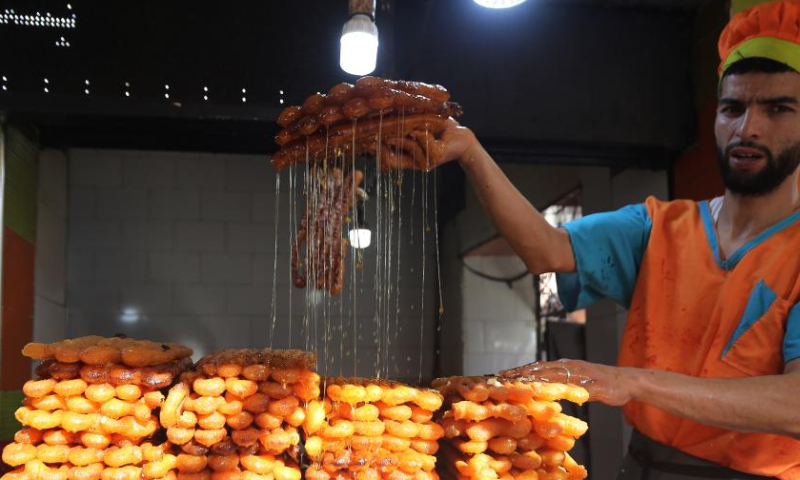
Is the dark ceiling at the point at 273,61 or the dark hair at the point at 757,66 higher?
the dark ceiling at the point at 273,61

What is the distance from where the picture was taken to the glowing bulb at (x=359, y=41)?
3.22m

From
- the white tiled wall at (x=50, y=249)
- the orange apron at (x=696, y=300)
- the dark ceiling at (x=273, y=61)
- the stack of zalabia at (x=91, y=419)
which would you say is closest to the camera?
the stack of zalabia at (x=91, y=419)

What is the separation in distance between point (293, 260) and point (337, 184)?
1.90 ft

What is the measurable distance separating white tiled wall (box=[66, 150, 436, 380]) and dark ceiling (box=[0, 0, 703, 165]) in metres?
2.87

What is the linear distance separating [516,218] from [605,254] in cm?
40

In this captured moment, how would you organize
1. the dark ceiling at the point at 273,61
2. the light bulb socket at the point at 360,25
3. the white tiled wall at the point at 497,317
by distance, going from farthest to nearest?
the white tiled wall at the point at 497,317 → the dark ceiling at the point at 273,61 → the light bulb socket at the point at 360,25

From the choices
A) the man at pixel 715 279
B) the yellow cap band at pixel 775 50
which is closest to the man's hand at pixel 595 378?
the man at pixel 715 279

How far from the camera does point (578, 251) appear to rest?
226 centimetres

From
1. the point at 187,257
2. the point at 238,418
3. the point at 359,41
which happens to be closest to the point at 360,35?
the point at 359,41

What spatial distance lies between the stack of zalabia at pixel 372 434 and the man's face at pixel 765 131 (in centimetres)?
129

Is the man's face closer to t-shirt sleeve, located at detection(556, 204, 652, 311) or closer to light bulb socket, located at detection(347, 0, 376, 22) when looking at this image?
t-shirt sleeve, located at detection(556, 204, 652, 311)

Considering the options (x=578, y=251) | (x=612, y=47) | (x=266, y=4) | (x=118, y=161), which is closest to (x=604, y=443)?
(x=612, y=47)

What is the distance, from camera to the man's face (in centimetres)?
203

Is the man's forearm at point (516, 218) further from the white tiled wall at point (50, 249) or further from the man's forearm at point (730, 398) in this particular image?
the white tiled wall at point (50, 249)
